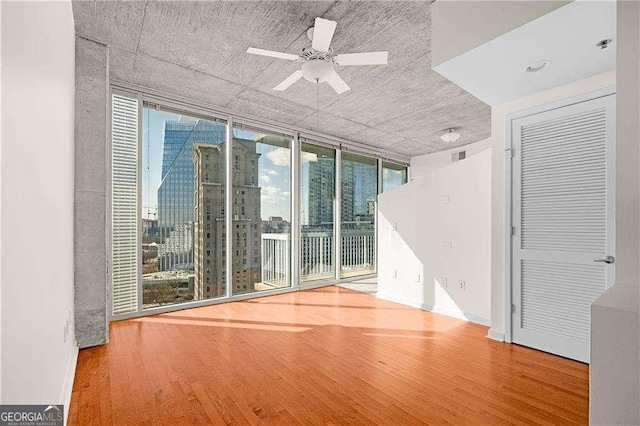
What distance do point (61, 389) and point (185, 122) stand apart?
344 cm

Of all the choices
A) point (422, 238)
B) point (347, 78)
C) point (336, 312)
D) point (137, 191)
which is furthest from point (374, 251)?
point (137, 191)

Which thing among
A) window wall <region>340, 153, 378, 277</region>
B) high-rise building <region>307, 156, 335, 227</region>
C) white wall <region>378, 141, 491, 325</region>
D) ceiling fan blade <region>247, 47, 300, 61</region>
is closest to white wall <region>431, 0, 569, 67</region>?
ceiling fan blade <region>247, 47, 300, 61</region>

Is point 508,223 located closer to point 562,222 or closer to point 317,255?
point 562,222

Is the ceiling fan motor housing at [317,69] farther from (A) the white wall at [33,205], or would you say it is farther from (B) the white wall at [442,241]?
(B) the white wall at [442,241]

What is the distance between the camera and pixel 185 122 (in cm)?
446

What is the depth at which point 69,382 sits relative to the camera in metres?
2.24

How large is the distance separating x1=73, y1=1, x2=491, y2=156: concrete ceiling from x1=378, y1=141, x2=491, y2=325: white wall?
1133 millimetres

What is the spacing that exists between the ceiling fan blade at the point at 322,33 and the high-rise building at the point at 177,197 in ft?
8.43

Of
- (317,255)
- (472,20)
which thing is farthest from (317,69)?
(317,255)

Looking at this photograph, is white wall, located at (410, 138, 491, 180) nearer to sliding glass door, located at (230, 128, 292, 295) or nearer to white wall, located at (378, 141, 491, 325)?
white wall, located at (378, 141, 491, 325)

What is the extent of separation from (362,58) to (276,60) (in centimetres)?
106

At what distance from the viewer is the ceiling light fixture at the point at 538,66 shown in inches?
99.0

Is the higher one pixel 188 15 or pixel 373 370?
pixel 188 15

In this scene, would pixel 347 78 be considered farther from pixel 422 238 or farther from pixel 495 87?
pixel 422 238
